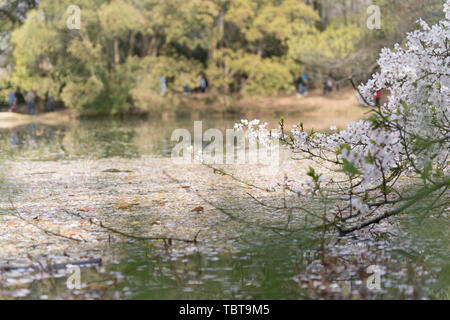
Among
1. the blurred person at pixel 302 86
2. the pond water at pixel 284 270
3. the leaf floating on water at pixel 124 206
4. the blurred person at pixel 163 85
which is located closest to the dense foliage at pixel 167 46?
the blurred person at pixel 163 85

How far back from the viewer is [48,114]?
37.5 metres

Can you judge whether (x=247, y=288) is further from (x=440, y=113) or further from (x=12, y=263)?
(x=440, y=113)

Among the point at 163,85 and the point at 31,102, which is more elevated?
the point at 163,85

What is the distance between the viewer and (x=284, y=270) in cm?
683

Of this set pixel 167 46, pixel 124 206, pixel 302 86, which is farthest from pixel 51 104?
pixel 124 206

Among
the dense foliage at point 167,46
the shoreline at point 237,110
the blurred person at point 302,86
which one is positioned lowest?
the shoreline at point 237,110

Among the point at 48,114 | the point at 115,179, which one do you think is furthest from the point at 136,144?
the point at 48,114

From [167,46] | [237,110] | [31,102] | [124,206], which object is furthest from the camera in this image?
[167,46]

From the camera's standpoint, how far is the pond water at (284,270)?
6.12m

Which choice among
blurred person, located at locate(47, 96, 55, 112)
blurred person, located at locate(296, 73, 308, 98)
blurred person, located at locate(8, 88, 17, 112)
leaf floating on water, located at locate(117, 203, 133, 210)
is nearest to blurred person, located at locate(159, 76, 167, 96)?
blurred person, located at locate(47, 96, 55, 112)

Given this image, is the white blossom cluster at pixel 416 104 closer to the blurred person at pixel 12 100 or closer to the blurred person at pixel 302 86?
the blurred person at pixel 12 100

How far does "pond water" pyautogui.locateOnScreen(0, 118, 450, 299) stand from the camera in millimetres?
6121

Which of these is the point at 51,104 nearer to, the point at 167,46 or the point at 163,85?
the point at 163,85
